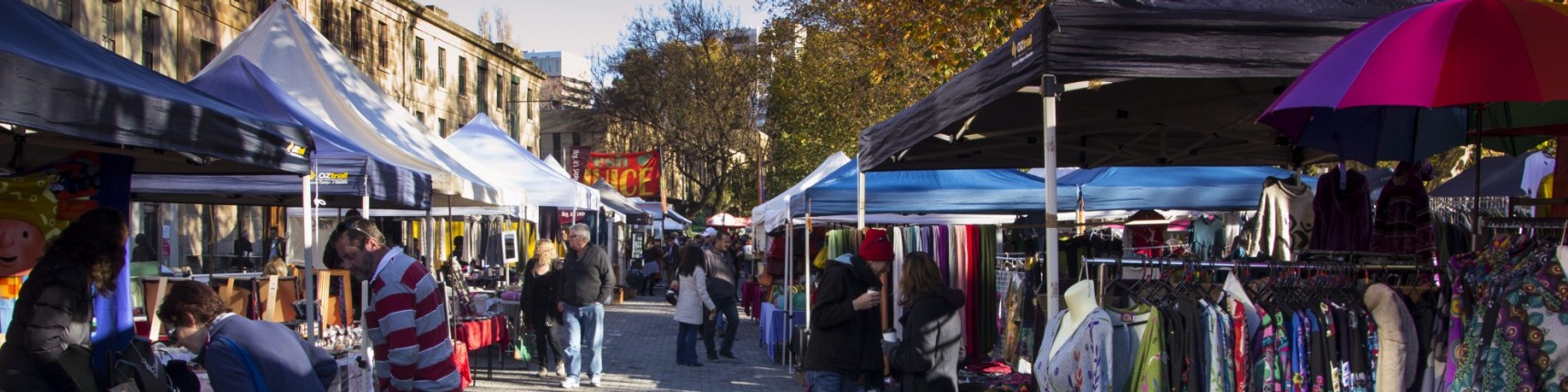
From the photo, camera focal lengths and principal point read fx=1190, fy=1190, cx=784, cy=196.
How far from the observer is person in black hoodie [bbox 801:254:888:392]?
7.16 m

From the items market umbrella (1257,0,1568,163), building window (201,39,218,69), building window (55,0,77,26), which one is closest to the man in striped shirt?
market umbrella (1257,0,1568,163)

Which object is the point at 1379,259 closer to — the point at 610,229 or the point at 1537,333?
the point at 1537,333

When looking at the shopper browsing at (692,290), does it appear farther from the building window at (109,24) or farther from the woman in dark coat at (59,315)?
the building window at (109,24)

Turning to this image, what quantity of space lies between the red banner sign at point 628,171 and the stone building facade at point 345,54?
630 cm

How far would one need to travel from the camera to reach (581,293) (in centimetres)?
1138

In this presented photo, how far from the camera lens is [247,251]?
25953 mm

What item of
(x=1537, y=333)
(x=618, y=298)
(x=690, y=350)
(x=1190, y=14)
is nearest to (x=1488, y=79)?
(x=1537, y=333)

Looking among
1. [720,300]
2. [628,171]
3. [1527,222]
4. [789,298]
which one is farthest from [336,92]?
[628,171]

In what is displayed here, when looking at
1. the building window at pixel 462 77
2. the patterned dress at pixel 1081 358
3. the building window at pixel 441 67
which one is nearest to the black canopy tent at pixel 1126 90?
the patterned dress at pixel 1081 358

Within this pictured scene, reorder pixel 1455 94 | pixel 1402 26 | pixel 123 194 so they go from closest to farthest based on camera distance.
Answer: pixel 1455 94, pixel 1402 26, pixel 123 194

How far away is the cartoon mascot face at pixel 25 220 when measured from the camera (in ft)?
16.8

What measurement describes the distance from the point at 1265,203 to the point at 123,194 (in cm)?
590

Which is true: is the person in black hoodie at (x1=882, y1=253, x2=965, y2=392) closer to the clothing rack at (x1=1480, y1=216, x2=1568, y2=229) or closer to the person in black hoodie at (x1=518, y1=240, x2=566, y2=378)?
the clothing rack at (x1=1480, y1=216, x2=1568, y2=229)

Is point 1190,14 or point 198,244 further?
point 198,244
